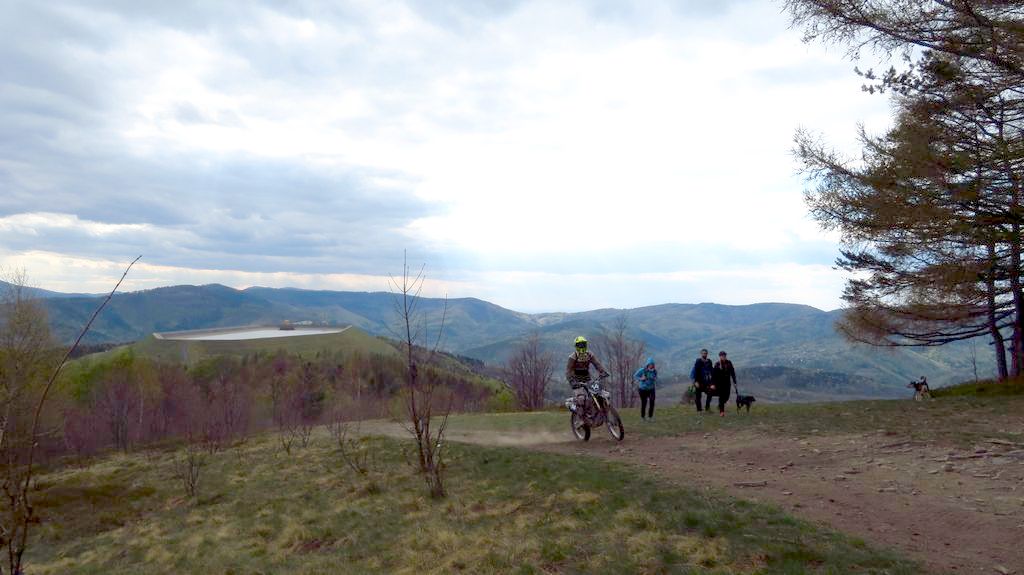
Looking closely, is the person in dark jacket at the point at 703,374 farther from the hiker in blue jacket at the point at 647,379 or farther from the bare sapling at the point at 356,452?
the bare sapling at the point at 356,452

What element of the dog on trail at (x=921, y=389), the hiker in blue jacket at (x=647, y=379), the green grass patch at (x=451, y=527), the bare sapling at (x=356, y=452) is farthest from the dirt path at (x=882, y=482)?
the dog on trail at (x=921, y=389)

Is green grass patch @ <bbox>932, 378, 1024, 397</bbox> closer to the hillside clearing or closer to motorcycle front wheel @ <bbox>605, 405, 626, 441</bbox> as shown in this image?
the hillside clearing

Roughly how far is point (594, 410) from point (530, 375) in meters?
50.5

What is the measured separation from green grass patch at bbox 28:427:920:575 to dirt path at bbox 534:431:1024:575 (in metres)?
0.61

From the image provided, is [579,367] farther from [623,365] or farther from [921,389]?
[623,365]

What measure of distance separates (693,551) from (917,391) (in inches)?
786

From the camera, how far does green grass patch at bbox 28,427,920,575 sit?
6.71 metres

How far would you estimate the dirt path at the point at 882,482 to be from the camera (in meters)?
6.29

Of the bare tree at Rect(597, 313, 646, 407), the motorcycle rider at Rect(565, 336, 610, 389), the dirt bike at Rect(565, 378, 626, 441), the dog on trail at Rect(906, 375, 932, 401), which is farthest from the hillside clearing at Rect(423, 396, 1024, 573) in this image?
the bare tree at Rect(597, 313, 646, 407)

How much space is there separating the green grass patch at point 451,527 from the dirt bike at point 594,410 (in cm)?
172

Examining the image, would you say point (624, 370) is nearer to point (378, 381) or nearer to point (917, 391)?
point (917, 391)

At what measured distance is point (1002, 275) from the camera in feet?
61.7

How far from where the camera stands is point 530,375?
64.6 metres

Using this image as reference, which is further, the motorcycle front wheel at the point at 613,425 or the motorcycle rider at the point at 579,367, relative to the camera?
the motorcycle front wheel at the point at 613,425
